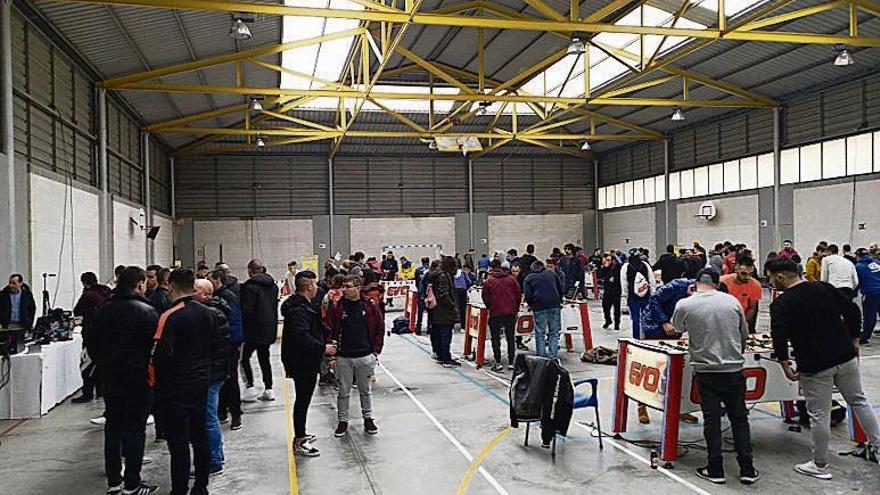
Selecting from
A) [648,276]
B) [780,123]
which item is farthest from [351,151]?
[648,276]

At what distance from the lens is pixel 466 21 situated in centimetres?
1052

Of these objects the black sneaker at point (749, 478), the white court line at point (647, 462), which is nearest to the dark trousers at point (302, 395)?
the white court line at point (647, 462)

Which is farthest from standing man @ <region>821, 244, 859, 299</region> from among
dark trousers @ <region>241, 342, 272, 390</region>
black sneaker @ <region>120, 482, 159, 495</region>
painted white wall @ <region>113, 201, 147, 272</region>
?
painted white wall @ <region>113, 201, 147, 272</region>

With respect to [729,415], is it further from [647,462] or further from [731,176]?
[731,176]

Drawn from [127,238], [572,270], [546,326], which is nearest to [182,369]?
[546,326]

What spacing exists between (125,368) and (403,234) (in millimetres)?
21638

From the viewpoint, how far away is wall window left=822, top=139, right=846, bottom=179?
651 inches

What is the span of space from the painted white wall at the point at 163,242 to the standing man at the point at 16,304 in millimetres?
11254

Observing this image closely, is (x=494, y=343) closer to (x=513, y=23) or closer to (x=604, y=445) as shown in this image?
(x=604, y=445)

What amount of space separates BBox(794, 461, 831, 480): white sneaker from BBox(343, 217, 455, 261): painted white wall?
70.3 feet

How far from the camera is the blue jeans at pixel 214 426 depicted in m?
5.05

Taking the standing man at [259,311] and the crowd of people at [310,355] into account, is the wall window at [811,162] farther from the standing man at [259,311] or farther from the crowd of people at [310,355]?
the standing man at [259,311]

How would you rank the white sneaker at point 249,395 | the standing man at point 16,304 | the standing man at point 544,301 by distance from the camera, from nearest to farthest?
the white sneaker at point 249,395 < the standing man at point 16,304 < the standing man at point 544,301

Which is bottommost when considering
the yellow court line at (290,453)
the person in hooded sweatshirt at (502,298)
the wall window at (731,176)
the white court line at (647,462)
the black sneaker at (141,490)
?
the yellow court line at (290,453)
